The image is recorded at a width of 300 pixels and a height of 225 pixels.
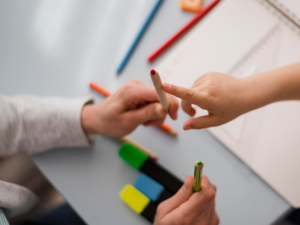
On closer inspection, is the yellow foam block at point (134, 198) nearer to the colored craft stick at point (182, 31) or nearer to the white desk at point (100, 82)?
the white desk at point (100, 82)

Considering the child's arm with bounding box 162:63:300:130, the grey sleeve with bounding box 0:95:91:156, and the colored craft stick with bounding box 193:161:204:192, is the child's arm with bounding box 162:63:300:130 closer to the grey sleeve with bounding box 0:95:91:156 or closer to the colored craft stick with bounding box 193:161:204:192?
the colored craft stick with bounding box 193:161:204:192

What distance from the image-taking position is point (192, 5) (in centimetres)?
49

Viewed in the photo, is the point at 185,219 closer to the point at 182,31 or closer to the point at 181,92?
the point at 181,92

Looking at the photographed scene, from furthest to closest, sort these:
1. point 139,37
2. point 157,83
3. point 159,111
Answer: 1. point 139,37
2. point 159,111
3. point 157,83

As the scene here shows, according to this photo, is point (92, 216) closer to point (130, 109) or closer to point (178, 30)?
point (130, 109)

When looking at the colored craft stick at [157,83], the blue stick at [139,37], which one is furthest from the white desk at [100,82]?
the colored craft stick at [157,83]

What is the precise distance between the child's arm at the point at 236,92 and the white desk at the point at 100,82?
10cm

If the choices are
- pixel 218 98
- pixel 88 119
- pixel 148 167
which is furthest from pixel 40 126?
pixel 218 98

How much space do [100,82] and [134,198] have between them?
209mm

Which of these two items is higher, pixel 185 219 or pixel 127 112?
pixel 127 112

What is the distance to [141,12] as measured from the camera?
0.51 meters

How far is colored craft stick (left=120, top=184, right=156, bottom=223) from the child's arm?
0.47ft

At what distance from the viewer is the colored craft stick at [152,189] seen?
405 millimetres

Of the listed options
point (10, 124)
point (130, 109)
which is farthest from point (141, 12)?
point (10, 124)
